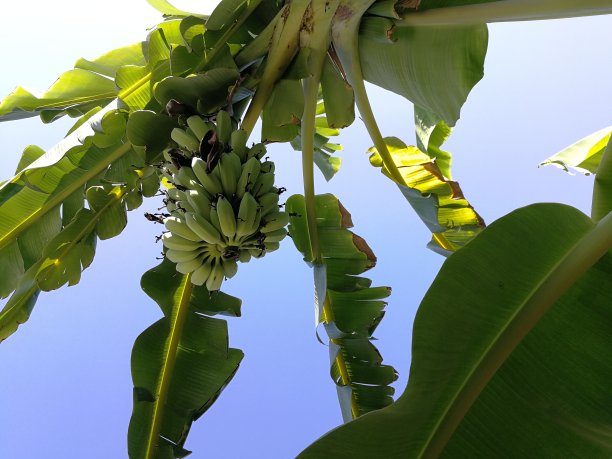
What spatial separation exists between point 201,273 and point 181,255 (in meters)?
0.09

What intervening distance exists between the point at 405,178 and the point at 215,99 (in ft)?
2.50

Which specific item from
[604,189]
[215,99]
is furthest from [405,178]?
[604,189]

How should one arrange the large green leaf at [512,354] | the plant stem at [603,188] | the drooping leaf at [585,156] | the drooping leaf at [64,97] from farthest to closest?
the drooping leaf at [585,156] → the drooping leaf at [64,97] → the plant stem at [603,188] → the large green leaf at [512,354]

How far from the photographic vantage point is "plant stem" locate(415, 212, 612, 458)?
102 cm

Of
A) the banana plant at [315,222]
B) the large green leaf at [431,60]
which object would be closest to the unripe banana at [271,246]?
the banana plant at [315,222]

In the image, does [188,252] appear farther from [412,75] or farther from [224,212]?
[412,75]

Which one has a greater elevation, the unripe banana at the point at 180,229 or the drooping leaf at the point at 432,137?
the drooping leaf at the point at 432,137

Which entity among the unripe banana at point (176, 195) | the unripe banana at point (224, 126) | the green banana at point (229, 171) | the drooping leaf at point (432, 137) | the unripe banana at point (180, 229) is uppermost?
the drooping leaf at point (432, 137)

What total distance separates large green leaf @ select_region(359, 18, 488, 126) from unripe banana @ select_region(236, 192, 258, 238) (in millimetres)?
650

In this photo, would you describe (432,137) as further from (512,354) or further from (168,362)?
(512,354)

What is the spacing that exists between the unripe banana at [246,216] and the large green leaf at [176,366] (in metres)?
0.36

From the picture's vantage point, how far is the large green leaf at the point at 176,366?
6.18ft

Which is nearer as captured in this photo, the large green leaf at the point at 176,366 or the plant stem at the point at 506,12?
the plant stem at the point at 506,12

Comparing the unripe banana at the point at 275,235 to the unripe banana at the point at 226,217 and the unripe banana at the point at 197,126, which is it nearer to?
the unripe banana at the point at 226,217
